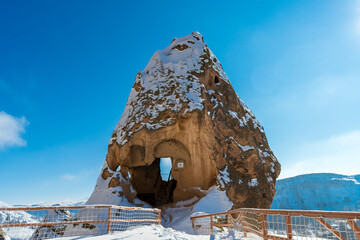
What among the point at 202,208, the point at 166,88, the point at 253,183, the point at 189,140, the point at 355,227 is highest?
the point at 166,88

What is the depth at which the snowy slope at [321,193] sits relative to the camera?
2126 inches

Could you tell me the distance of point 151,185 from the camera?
22.4 meters

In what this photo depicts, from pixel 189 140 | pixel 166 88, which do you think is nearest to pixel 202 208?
pixel 189 140

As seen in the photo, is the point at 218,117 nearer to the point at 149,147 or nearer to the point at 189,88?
the point at 189,88

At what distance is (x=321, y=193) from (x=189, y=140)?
54776mm

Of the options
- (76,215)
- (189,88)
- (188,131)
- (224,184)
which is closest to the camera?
(76,215)

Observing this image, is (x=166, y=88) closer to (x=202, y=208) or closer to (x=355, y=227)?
(x=202, y=208)

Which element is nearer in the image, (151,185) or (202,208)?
(202,208)

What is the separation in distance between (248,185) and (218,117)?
5.35 meters

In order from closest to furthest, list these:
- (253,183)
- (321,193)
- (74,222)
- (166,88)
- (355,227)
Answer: (355,227), (74,222), (253,183), (166,88), (321,193)

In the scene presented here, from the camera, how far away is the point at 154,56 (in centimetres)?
2155

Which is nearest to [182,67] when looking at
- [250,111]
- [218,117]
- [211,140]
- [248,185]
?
[218,117]

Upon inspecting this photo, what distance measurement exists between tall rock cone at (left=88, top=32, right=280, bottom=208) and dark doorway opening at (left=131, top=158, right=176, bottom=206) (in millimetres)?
602

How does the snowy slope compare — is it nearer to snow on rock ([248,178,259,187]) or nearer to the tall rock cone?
the tall rock cone
